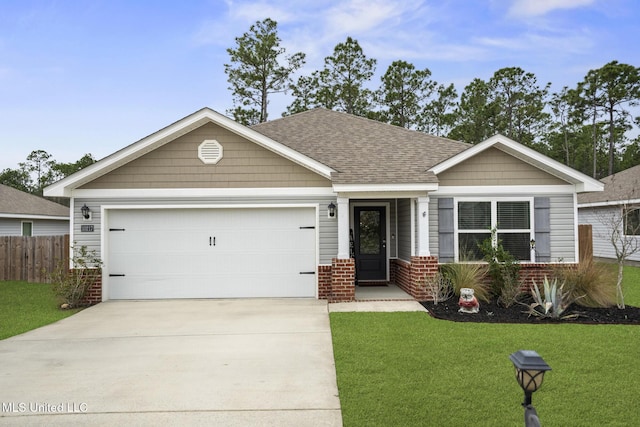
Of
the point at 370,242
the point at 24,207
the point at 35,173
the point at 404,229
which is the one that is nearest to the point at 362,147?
the point at 404,229

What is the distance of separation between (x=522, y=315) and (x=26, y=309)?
404 inches

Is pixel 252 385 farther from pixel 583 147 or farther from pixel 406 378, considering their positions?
pixel 583 147

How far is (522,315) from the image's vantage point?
8.35 meters

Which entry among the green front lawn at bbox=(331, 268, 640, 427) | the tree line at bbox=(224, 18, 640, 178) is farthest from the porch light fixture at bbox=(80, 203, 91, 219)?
the tree line at bbox=(224, 18, 640, 178)

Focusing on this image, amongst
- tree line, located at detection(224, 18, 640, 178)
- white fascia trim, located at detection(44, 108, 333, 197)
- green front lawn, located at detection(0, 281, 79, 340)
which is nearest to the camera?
green front lawn, located at detection(0, 281, 79, 340)

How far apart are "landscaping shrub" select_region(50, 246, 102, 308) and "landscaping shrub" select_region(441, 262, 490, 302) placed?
7952 mm

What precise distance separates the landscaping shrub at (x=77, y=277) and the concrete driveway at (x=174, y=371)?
125cm

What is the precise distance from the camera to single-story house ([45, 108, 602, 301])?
10.3 meters

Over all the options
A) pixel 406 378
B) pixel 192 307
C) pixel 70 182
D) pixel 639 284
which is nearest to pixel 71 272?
pixel 70 182

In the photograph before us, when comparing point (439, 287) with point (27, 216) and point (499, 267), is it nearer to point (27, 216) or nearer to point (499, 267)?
point (499, 267)

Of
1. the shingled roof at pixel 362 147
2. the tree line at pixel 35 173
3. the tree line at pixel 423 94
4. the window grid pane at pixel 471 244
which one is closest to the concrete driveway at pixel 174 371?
the shingled roof at pixel 362 147

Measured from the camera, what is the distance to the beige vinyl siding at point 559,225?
1053 cm

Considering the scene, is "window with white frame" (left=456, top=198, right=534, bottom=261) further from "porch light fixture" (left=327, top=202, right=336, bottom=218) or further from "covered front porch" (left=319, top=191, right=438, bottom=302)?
"porch light fixture" (left=327, top=202, right=336, bottom=218)

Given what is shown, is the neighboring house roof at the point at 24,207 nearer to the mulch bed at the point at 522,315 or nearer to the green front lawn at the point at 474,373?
Result: the green front lawn at the point at 474,373
